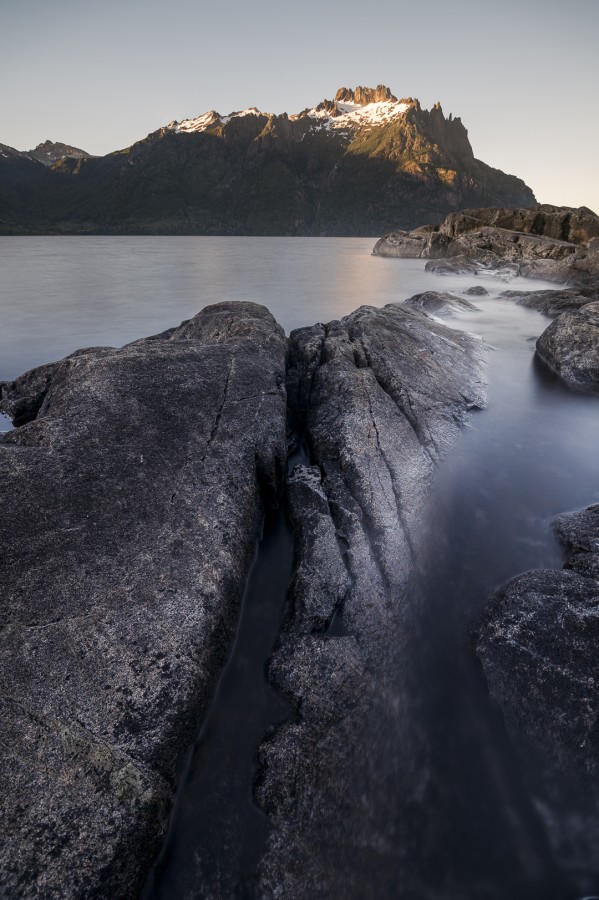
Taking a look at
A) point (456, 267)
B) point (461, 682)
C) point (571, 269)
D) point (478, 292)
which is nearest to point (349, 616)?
point (461, 682)

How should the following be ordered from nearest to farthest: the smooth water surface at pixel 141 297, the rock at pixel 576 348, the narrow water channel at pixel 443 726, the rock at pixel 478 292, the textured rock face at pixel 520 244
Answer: the narrow water channel at pixel 443 726 → the rock at pixel 576 348 → the smooth water surface at pixel 141 297 → the rock at pixel 478 292 → the textured rock face at pixel 520 244

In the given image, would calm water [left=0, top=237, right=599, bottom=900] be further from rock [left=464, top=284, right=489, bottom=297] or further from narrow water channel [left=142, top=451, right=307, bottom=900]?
rock [left=464, top=284, right=489, bottom=297]

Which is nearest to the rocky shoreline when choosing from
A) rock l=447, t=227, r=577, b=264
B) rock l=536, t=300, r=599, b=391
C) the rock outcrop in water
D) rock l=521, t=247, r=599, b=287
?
rock l=536, t=300, r=599, b=391

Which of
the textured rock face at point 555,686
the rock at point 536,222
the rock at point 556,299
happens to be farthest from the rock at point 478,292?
the rock at point 536,222

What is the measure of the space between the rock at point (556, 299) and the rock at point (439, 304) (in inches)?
111

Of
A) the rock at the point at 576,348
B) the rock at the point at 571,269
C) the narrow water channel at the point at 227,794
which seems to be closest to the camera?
the narrow water channel at the point at 227,794

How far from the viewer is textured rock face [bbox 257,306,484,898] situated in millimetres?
2887

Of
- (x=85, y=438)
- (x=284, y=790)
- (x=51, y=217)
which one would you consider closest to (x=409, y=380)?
(x=85, y=438)

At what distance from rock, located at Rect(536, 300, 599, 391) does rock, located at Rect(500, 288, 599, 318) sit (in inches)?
183

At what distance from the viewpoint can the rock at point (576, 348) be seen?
32.7 ft

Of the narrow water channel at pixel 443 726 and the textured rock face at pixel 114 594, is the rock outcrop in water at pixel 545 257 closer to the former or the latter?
the narrow water channel at pixel 443 726

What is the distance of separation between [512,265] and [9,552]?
41.0 meters

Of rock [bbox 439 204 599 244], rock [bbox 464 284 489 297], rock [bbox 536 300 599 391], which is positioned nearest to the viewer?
rock [bbox 536 300 599 391]

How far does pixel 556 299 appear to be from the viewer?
18156mm
